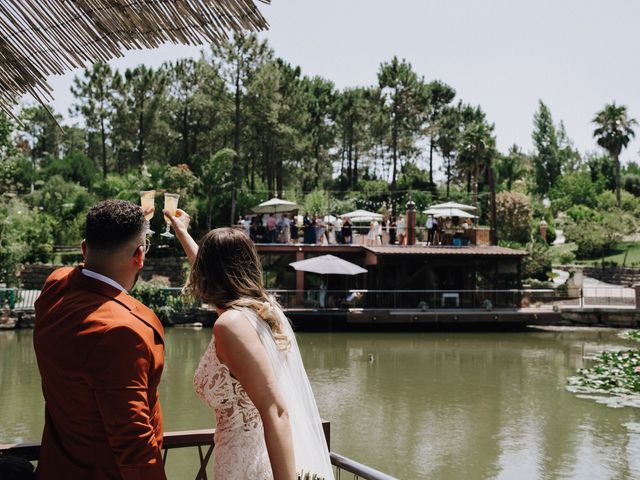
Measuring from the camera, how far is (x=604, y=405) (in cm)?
1431

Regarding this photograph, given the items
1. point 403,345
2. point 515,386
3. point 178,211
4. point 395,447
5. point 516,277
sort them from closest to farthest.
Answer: point 178,211 < point 395,447 < point 515,386 < point 403,345 < point 516,277

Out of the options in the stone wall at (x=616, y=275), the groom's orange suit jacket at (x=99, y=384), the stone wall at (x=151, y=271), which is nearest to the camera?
the groom's orange suit jacket at (x=99, y=384)

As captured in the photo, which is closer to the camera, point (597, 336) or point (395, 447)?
point (395, 447)

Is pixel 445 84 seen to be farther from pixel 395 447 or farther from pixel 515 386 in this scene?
pixel 395 447

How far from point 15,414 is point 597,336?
20.4m

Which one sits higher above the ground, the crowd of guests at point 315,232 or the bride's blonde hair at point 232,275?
the crowd of guests at point 315,232

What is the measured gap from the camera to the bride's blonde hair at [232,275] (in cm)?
225

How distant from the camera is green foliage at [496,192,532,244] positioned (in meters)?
44.4

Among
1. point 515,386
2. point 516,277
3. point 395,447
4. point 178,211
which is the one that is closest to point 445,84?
point 516,277

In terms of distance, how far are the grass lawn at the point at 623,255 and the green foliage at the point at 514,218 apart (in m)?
4.19

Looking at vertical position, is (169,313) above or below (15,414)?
above

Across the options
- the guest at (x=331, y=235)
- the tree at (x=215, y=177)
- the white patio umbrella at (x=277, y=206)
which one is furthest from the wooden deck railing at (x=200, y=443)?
the tree at (x=215, y=177)

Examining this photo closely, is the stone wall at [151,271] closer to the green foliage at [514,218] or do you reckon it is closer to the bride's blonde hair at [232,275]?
the green foliage at [514,218]

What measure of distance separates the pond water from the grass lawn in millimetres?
20295
